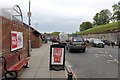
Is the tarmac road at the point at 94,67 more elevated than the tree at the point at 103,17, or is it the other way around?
the tree at the point at 103,17

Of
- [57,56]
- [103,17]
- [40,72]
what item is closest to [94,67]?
[57,56]

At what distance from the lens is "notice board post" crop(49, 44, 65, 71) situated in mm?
6055

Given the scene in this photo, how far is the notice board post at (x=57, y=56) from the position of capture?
6055mm

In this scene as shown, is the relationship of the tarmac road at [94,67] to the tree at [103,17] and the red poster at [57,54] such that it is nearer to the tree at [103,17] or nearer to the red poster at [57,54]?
the red poster at [57,54]

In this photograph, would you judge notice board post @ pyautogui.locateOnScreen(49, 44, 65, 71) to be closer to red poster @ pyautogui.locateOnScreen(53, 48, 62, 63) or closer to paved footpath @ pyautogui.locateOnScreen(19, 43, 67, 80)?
red poster @ pyautogui.locateOnScreen(53, 48, 62, 63)

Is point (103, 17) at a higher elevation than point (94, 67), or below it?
higher

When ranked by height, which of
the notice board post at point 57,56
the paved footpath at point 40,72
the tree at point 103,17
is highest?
the tree at point 103,17

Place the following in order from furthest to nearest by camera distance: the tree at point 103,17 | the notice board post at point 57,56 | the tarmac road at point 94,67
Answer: the tree at point 103,17
the notice board post at point 57,56
the tarmac road at point 94,67

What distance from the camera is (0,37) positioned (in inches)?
188

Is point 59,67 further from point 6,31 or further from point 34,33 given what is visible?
point 34,33

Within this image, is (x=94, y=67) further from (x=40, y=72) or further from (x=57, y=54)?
(x=40, y=72)

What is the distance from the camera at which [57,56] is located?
241 inches

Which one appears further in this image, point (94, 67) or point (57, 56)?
point (94, 67)

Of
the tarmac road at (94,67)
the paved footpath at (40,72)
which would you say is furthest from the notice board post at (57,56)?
the tarmac road at (94,67)
